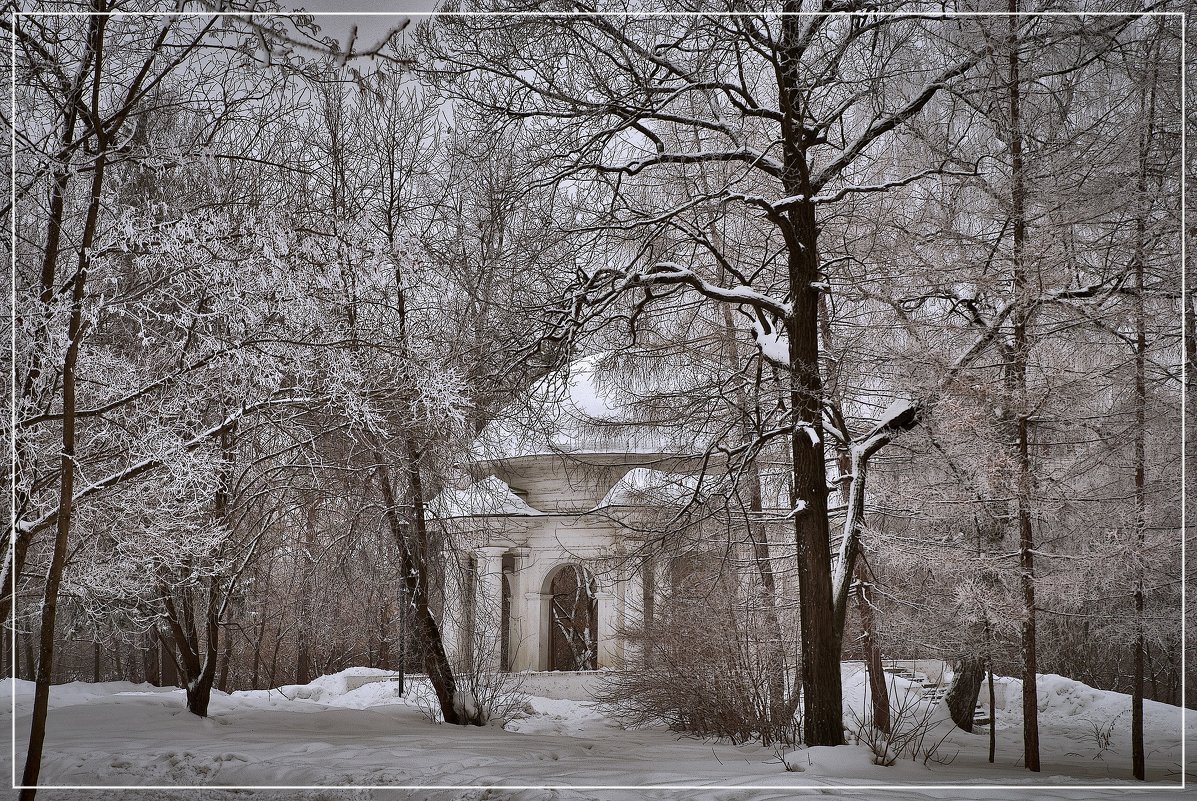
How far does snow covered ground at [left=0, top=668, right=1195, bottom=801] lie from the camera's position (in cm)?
439

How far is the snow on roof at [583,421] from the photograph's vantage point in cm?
584

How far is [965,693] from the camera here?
6930 millimetres

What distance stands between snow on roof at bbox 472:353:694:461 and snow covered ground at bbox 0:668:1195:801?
1.81 m

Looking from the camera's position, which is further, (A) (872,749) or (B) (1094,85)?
(B) (1094,85)

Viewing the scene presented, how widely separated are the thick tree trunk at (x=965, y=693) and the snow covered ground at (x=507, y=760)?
1.88 ft

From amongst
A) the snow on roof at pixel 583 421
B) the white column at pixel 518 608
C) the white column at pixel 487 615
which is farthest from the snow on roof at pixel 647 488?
the white column at pixel 518 608

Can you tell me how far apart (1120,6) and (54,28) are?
18.2 feet

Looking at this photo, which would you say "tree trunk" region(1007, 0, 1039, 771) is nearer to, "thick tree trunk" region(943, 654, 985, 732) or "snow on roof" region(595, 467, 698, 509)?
"thick tree trunk" region(943, 654, 985, 732)

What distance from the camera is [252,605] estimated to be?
26.2 feet

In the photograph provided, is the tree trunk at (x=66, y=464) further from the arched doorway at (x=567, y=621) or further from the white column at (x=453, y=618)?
the arched doorway at (x=567, y=621)

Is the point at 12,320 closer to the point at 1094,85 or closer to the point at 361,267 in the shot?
the point at 361,267

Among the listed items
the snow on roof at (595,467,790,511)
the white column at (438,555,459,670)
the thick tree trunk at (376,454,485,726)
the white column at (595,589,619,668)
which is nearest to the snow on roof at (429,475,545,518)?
the thick tree trunk at (376,454,485,726)

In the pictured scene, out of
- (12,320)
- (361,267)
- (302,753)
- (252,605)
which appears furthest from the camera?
(252,605)

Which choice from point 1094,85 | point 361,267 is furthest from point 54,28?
point 1094,85
